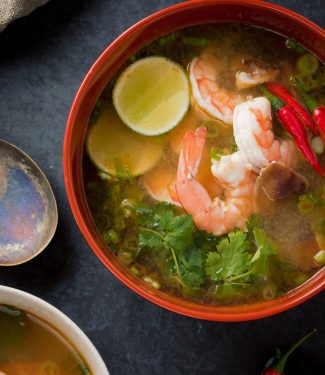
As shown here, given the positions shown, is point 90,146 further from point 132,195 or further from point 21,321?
point 21,321

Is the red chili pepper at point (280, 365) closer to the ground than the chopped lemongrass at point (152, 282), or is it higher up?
closer to the ground

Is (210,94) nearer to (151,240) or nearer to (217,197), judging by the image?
(217,197)

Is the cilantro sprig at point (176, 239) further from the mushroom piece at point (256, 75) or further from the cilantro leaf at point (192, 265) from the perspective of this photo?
the mushroom piece at point (256, 75)

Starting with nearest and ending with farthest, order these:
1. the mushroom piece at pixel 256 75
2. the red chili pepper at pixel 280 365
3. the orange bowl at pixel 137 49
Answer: the orange bowl at pixel 137 49, the mushroom piece at pixel 256 75, the red chili pepper at pixel 280 365

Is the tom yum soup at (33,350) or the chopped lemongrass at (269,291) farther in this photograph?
the tom yum soup at (33,350)

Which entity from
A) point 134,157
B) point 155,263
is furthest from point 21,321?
point 134,157

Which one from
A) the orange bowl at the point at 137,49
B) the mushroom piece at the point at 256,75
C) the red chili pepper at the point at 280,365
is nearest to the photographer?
the orange bowl at the point at 137,49

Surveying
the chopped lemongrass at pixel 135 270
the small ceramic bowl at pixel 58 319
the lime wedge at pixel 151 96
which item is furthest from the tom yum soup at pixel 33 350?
the lime wedge at pixel 151 96
